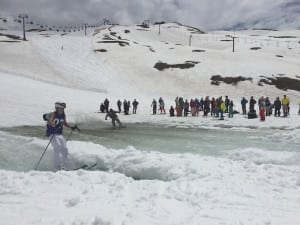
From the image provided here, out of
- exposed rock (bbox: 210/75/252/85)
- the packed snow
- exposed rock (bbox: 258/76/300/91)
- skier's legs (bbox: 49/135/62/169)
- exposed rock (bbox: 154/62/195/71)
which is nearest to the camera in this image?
the packed snow

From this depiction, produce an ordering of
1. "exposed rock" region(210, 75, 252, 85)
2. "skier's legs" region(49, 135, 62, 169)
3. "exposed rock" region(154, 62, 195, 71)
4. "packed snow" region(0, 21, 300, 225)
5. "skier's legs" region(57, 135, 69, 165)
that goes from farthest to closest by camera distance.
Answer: "exposed rock" region(154, 62, 195, 71)
"exposed rock" region(210, 75, 252, 85)
"skier's legs" region(57, 135, 69, 165)
"skier's legs" region(49, 135, 62, 169)
"packed snow" region(0, 21, 300, 225)

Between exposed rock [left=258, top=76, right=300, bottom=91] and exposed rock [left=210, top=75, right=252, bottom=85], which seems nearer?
exposed rock [left=258, top=76, right=300, bottom=91]

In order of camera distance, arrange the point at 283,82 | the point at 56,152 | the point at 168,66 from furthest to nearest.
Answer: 1. the point at 168,66
2. the point at 283,82
3. the point at 56,152

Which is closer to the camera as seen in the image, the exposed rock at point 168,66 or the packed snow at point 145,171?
the packed snow at point 145,171

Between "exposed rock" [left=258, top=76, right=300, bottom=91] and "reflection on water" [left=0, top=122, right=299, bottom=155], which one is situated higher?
"exposed rock" [left=258, top=76, right=300, bottom=91]

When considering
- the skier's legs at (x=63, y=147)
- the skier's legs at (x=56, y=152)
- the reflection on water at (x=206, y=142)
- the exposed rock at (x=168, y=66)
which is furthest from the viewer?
the exposed rock at (x=168, y=66)

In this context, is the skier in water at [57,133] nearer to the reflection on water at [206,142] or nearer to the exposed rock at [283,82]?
the reflection on water at [206,142]

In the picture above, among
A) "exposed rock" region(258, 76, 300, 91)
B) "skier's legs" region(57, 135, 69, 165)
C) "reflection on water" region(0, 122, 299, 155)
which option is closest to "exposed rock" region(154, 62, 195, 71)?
"exposed rock" region(258, 76, 300, 91)

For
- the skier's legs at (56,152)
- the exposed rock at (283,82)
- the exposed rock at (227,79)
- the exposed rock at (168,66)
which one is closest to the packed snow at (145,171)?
the skier's legs at (56,152)

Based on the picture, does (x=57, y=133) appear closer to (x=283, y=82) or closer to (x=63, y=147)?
(x=63, y=147)

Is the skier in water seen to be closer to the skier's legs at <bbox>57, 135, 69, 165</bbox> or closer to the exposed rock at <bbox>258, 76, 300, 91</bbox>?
the skier's legs at <bbox>57, 135, 69, 165</bbox>

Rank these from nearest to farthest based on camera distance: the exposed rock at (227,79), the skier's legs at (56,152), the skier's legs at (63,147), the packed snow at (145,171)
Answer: the packed snow at (145,171) < the skier's legs at (56,152) < the skier's legs at (63,147) < the exposed rock at (227,79)

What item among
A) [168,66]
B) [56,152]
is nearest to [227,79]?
[168,66]

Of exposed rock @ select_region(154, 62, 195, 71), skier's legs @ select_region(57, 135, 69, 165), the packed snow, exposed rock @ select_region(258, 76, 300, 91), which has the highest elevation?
exposed rock @ select_region(154, 62, 195, 71)
